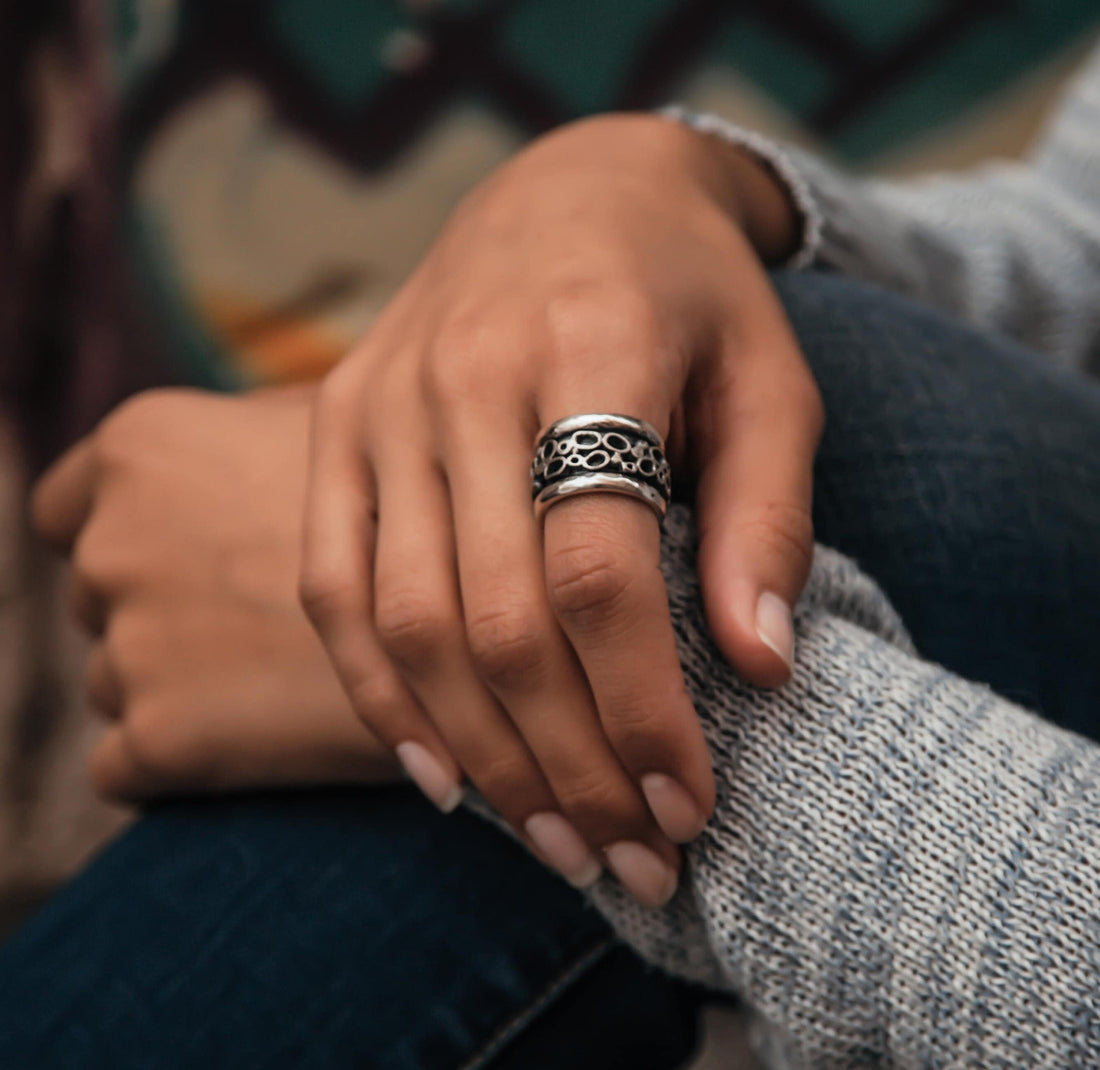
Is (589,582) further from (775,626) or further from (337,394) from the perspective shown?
(337,394)

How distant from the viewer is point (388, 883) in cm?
48

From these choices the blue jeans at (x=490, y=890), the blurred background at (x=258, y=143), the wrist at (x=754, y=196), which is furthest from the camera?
the blurred background at (x=258, y=143)

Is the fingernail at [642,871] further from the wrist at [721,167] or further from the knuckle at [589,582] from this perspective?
the wrist at [721,167]

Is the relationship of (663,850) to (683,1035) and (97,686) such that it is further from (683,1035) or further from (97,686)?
(97,686)

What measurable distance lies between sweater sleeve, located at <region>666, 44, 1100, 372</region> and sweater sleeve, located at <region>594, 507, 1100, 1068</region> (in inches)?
13.6

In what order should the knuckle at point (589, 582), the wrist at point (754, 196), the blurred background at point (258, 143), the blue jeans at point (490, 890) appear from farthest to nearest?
the blurred background at point (258, 143)
the wrist at point (754, 196)
the blue jeans at point (490, 890)
the knuckle at point (589, 582)

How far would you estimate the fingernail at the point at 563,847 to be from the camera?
41 cm

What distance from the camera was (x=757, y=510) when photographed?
384 millimetres

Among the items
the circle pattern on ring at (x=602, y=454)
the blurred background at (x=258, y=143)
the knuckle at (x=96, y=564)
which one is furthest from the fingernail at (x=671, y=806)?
the blurred background at (x=258, y=143)

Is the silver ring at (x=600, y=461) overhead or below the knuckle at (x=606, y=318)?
below

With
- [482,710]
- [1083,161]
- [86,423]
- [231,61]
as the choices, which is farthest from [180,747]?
[1083,161]

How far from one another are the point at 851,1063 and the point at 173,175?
2.90ft

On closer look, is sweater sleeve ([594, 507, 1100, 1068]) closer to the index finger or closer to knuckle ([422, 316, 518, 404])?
knuckle ([422, 316, 518, 404])

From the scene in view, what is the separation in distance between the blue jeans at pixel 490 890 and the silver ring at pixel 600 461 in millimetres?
165
